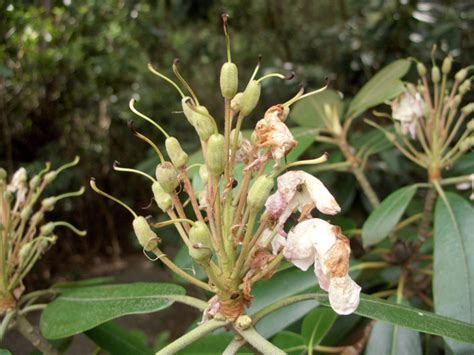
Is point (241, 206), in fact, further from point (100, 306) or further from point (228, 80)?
point (100, 306)

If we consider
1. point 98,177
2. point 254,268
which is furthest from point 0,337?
point 98,177

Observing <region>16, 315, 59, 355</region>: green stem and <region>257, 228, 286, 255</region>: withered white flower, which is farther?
<region>16, 315, 59, 355</region>: green stem

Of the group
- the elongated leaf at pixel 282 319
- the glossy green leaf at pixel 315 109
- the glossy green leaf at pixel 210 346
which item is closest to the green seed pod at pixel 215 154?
the glossy green leaf at pixel 210 346

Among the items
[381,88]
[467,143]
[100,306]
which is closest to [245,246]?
[100,306]

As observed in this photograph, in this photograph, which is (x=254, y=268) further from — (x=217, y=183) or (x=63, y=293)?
(x=63, y=293)

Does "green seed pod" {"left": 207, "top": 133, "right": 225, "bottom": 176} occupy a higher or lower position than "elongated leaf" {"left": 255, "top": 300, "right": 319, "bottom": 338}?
higher

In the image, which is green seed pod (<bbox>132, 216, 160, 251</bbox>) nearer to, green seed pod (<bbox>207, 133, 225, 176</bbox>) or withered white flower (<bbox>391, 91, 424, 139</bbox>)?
green seed pod (<bbox>207, 133, 225, 176</bbox>)

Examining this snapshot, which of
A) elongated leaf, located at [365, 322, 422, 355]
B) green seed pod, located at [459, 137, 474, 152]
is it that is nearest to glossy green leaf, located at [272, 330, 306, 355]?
elongated leaf, located at [365, 322, 422, 355]
